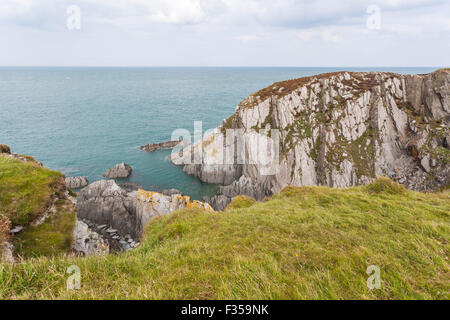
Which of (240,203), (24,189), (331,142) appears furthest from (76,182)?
(331,142)

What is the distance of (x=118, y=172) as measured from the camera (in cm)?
4956

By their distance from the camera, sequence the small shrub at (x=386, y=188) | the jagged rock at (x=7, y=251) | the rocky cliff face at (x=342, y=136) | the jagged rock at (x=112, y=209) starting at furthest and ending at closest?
1. the rocky cliff face at (x=342, y=136)
2. the jagged rock at (x=112, y=209)
3. the small shrub at (x=386, y=188)
4. the jagged rock at (x=7, y=251)

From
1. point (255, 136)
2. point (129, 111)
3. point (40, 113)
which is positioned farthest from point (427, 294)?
point (40, 113)

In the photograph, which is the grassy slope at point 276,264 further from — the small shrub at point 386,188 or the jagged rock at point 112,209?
the jagged rock at point 112,209

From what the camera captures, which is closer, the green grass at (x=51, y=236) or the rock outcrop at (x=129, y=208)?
the green grass at (x=51, y=236)

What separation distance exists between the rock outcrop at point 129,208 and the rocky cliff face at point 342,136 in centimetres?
1185

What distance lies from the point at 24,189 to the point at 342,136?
168ft

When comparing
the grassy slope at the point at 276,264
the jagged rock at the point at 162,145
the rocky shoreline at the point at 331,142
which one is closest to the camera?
the grassy slope at the point at 276,264

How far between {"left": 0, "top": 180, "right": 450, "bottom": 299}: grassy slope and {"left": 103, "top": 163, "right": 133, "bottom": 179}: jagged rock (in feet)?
145

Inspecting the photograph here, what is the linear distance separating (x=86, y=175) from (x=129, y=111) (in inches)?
2655

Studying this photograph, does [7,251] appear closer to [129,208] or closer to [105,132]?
[129,208]

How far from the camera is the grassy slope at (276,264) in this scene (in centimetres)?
477

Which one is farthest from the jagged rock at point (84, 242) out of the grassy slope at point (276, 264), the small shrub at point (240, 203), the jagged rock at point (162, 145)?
the jagged rock at point (162, 145)

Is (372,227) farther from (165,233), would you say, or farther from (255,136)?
(255,136)
